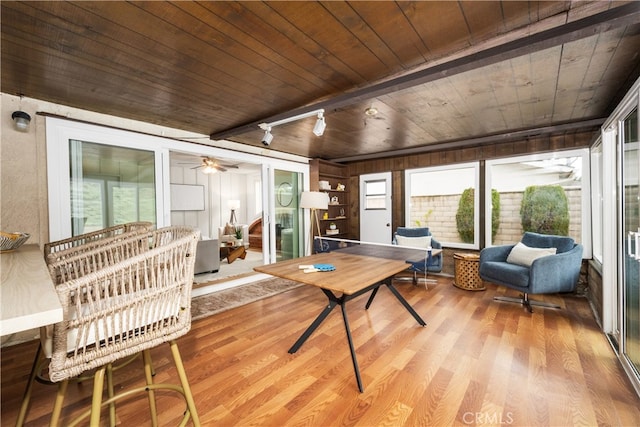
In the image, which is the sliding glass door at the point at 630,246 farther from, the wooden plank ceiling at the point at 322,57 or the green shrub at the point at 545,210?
the green shrub at the point at 545,210

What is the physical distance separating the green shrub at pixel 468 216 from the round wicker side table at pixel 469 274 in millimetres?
772

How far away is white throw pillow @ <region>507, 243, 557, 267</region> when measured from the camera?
321 cm

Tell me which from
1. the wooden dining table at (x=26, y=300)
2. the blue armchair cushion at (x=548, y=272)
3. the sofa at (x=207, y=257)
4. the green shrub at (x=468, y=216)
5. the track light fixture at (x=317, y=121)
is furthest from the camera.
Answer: the sofa at (x=207, y=257)

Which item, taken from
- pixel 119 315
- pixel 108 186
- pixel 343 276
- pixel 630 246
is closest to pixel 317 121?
pixel 343 276

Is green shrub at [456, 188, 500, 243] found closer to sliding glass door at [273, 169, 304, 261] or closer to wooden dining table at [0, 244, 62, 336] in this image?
sliding glass door at [273, 169, 304, 261]

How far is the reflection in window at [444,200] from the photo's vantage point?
4523mm

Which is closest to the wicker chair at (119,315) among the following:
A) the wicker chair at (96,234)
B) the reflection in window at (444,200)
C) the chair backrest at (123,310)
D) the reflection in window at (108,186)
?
the chair backrest at (123,310)

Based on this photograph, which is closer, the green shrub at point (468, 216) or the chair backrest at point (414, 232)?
the green shrub at point (468, 216)

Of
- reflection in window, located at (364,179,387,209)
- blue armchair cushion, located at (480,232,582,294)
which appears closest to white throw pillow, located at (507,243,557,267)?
blue armchair cushion, located at (480,232,582,294)

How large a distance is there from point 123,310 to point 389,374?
1732 millimetres

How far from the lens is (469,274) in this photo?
3.84 m

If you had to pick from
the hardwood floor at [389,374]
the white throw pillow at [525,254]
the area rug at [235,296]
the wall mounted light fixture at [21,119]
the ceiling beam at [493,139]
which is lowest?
the hardwood floor at [389,374]

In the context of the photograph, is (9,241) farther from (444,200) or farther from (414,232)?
(444,200)

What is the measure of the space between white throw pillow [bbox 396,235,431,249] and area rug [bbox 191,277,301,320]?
6.10 ft
